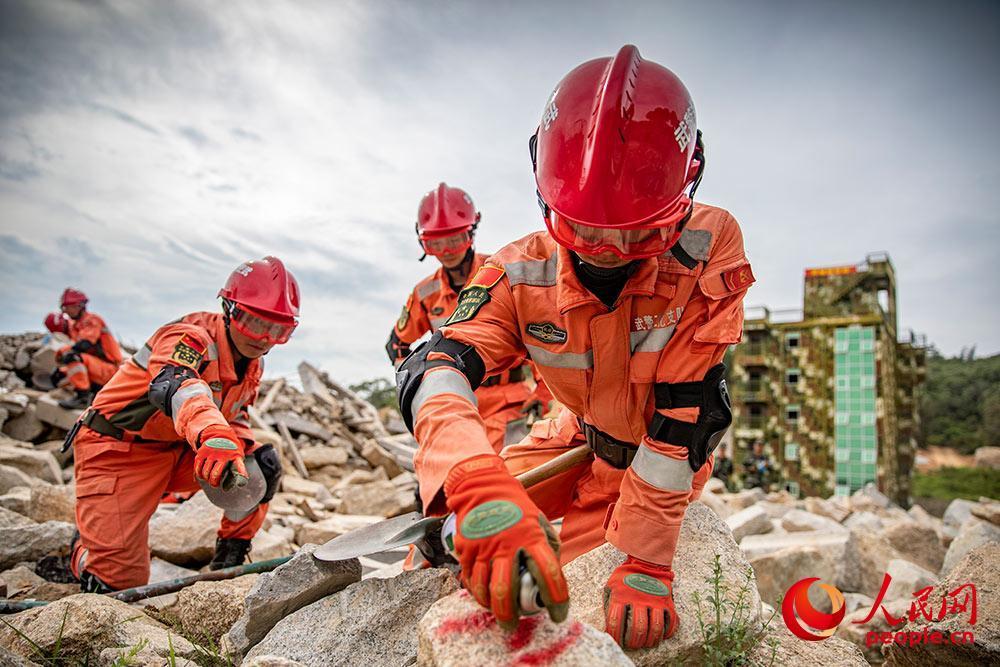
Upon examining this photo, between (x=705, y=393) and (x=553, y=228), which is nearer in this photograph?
(x=553, y=228)

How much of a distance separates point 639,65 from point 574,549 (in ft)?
7.01

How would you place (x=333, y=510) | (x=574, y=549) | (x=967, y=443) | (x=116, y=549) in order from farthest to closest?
(x=967, y=443) < (x=333, y=510) < (x=116, y=549) < (x=574, y=549)

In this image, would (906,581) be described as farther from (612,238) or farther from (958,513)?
(958,513)

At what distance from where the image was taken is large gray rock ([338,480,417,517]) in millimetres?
7258

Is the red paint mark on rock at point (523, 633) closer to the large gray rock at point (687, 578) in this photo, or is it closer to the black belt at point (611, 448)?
the large gray rock at point (687, 578)

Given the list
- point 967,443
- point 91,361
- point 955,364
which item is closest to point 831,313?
point 967,443

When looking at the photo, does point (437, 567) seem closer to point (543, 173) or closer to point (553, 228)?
point (553, 228)

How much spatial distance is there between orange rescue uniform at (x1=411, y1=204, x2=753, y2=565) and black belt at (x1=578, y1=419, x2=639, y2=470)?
58 mm

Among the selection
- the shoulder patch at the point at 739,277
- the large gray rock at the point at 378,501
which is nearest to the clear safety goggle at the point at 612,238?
the shoulder patch at the point at 739,277

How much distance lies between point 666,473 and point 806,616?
178 centimetres

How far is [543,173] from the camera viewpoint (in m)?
2.21

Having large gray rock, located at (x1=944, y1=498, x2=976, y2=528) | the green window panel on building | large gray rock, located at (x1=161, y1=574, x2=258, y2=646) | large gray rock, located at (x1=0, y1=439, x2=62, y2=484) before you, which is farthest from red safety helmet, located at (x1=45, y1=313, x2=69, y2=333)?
the green window panel on building

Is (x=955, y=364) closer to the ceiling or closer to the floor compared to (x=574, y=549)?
closer to the ceiling

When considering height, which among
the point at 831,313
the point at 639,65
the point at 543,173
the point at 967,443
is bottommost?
the point at 967,443
